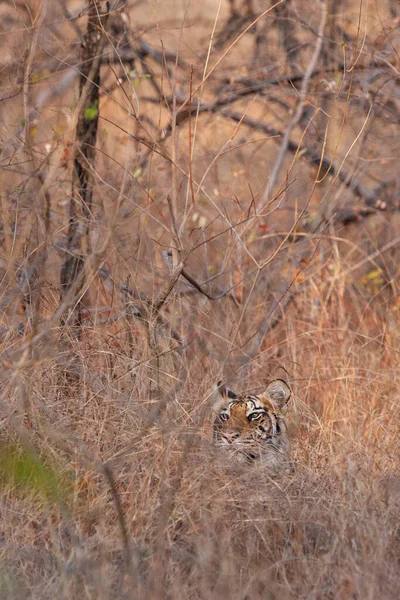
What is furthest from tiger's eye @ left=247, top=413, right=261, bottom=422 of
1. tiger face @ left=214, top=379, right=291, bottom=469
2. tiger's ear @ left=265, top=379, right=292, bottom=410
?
tiger's ear @ left=265, top=379, right=292, bottom=410

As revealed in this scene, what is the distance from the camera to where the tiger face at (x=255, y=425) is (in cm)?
387

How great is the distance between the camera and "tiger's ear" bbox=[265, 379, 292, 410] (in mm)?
4238

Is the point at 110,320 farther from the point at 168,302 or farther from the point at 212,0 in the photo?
the point at 212,0

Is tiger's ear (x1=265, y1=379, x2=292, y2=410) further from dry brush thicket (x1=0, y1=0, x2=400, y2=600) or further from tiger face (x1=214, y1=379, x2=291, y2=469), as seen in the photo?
dry brush thicket (x1=0, y1=0, x2=400, y2=600)

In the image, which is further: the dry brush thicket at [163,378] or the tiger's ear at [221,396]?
the tiger's ear at [221,396]

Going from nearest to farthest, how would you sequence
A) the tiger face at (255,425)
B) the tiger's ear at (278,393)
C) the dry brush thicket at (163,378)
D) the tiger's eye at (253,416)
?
1. the dry brush thicket at (163,378)
2. the tiger face at (255,425)
3. the tiger's eye at (253,416)
4. the tiger's ear at (278,393)

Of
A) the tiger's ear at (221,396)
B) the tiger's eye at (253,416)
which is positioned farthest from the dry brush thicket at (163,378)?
the tiger's eye at (253,416)

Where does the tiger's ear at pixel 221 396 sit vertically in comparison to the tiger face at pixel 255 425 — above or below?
above

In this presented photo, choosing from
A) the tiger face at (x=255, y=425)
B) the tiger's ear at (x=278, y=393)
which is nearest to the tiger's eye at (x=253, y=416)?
the tiger face at (x=255, y=425)

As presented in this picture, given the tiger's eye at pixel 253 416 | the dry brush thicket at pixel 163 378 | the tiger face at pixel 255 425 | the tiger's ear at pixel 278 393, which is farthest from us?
the tiger's ear at pixel 278 393

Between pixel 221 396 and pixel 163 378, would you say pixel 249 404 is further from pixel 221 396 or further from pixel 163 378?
pixel 163 378

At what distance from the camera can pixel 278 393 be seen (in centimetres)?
425

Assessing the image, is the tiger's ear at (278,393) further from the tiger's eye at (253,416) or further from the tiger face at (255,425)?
the tiger's eye at (253,416)

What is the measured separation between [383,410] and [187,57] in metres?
4.14
